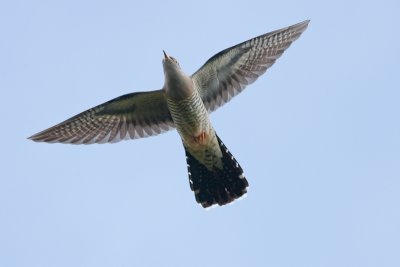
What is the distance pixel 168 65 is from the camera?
10.6m

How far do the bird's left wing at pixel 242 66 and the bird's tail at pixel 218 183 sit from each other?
100 cm

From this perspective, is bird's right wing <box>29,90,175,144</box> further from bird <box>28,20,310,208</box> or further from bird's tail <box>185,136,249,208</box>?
bird's tail <box>185,136,249,208</box>

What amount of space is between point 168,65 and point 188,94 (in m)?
0.54

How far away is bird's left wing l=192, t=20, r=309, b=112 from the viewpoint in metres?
11.3

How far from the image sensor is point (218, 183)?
39.4 ft

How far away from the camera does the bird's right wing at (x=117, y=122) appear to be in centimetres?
1114

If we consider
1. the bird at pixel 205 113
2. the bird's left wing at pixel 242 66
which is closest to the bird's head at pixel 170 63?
the bird at pixel 205 113

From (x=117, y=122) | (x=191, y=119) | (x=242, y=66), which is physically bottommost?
(x=191, y=119)

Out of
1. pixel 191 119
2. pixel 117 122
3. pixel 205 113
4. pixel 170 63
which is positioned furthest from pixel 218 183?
pixel 170 63

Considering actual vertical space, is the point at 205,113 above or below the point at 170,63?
below

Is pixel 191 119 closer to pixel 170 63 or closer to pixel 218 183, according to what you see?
pixel 170 63

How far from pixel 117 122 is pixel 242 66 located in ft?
7.04

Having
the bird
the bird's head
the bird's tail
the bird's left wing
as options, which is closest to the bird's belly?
the bird

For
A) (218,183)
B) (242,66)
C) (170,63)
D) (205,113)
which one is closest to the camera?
(170,63)
